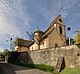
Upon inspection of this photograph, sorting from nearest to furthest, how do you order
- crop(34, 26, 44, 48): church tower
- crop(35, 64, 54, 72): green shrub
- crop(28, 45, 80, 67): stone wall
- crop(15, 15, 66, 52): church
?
crop(28, 45, 80, 67): stone wall → crop(35, 64, 54, 72): green shrub → crop(15, 15, 66, 52): church → crop(34, 26, 44, 48): church tower

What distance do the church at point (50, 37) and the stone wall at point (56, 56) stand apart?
399 inches

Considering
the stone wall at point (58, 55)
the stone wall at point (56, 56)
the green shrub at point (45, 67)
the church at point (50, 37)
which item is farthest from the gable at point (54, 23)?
the green shrub at point (45, 67)

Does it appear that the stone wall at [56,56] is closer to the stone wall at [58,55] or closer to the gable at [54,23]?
the stone wall at [58,55]

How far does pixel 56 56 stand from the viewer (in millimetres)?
25531

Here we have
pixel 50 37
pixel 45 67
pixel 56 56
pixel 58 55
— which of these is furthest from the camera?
pixel 50 37

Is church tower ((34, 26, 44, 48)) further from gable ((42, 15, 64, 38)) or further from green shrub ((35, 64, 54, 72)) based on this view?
green shrub ((35, 64, 54, 72))

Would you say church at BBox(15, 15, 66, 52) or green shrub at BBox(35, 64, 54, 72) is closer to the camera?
green shrub at BBox(35, 64, 54, 72)

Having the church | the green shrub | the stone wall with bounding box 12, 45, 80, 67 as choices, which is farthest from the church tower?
the green shrub

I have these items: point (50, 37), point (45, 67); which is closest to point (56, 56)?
point (45, 67)

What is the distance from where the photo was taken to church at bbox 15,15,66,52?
135 ft

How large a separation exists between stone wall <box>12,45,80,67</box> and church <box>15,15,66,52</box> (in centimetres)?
1013

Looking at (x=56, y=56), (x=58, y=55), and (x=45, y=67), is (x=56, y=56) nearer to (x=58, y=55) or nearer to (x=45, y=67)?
(x=58, y=55)

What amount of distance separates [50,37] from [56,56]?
15956 millimetres

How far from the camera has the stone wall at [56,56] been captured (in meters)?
22.5
